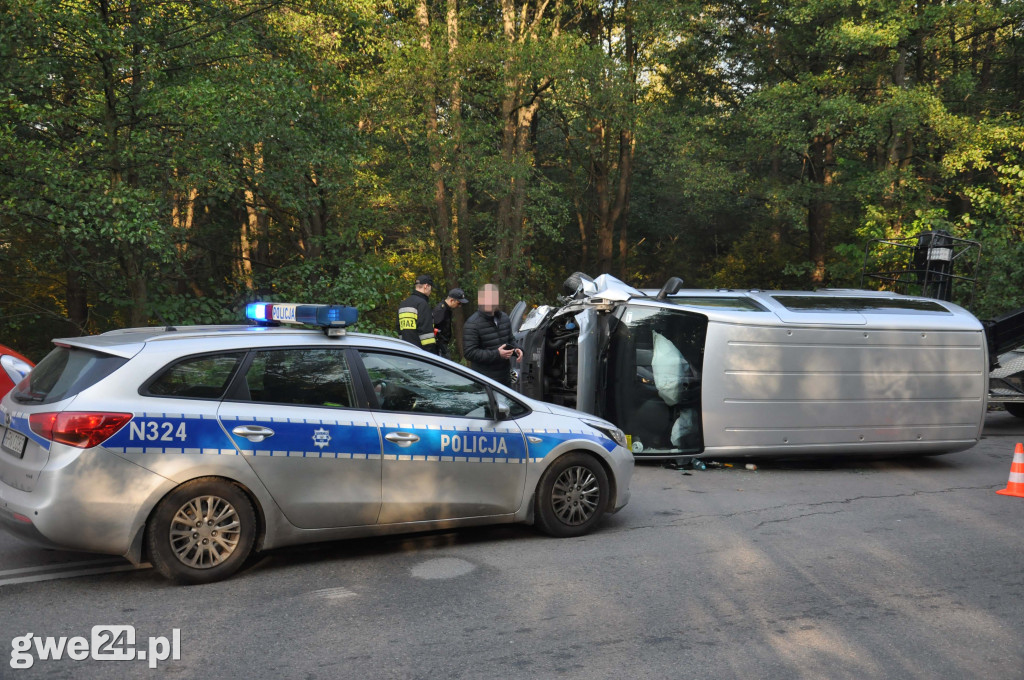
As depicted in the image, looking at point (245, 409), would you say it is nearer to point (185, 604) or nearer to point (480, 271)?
point (185, 604)

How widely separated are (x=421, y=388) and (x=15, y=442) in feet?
8.11

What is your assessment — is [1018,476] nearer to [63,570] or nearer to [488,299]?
[488,299]

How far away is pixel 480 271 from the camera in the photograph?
2428 cm

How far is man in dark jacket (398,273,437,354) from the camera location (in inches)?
390

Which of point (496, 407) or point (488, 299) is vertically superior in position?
point (488, 299)

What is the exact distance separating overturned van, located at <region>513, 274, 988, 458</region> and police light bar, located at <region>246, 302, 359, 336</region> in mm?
4321

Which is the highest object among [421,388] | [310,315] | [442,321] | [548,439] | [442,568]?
[310,315]

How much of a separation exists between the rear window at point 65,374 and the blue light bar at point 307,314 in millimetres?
1218

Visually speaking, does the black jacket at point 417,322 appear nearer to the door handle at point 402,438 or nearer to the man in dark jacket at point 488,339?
the man in dark jacket at point 488,339

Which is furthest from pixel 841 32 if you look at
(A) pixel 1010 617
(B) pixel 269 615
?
(B) pixel 269 615

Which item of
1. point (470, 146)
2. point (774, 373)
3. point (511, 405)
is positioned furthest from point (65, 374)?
point (470, 146)

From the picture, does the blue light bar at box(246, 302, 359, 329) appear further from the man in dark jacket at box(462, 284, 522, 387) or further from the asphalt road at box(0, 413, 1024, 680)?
the man in dark jacket at box(462, 284, 522, 387)

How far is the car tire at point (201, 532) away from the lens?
521 cm

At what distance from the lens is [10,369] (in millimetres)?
8070
